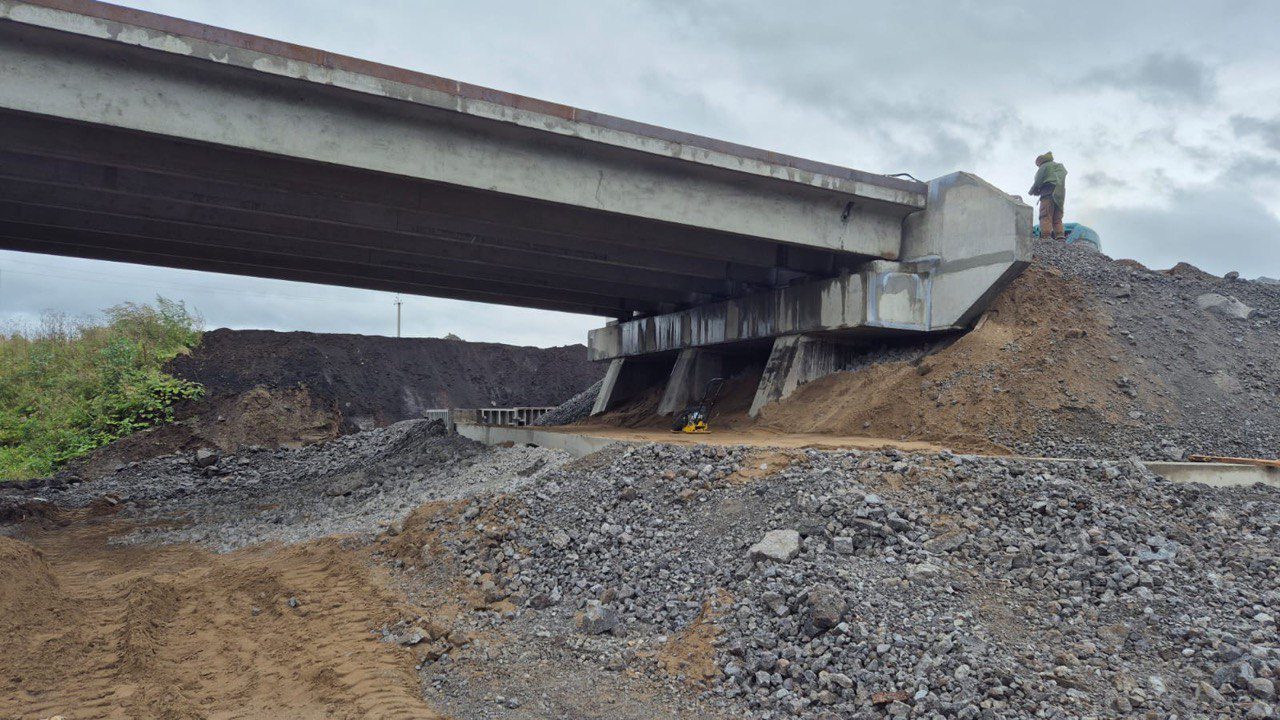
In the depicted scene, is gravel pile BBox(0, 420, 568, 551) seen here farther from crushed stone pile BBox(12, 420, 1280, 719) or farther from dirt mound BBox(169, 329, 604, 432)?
dirt mound BBox(169, 329, 604, 432)

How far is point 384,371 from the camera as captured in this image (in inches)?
1062

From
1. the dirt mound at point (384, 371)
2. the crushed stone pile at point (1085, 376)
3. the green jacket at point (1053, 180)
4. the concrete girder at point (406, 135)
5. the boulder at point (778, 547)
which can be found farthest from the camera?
the dirt mound at point (384, 371)

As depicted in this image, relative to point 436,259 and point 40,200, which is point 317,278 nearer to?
point 436,259

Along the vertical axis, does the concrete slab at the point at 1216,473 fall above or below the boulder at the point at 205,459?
above

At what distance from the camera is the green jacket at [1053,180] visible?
17.4 metres

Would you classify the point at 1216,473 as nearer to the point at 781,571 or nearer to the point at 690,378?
the point at 781,571

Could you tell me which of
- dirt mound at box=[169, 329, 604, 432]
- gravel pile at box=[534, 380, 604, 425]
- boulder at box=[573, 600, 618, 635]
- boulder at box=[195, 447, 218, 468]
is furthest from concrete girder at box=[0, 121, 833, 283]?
dirt mound at box=[169, 329, 604, 432]

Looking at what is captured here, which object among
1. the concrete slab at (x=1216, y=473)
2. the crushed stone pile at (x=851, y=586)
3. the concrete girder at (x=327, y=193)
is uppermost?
the concrete girder at (x=327, y=193)

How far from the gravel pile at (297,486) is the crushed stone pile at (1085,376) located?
18.1 ft

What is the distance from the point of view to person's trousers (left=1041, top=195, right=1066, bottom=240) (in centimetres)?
1764

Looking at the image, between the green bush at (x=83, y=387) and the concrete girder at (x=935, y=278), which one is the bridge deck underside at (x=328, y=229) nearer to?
the concrete girder at (x=935, y=278)

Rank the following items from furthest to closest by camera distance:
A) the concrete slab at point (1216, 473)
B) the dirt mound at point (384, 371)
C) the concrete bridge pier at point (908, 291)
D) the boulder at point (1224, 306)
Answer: the dirt mound at point (384, 371) → the boulder at point (1224, 306) → the concrete bridge pier at point (908, 291) → the concrete slab at point (1216, 473)

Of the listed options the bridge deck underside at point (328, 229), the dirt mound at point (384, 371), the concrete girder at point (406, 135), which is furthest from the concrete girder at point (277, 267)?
the concrete girder at point (406, 135)

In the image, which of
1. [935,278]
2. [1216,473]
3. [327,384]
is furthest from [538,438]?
[327,384]
